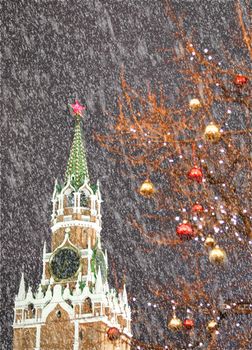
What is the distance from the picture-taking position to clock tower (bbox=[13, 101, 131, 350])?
4928cm

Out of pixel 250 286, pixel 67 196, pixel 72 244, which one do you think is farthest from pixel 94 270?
pixel 250 286

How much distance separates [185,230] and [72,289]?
141 ft

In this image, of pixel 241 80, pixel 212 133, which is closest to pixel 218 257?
pixel 212 133

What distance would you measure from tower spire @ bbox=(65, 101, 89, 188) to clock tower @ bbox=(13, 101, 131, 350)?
9 centimetres

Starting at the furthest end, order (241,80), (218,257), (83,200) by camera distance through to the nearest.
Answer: (83,200)
(241,80)
(218,257)

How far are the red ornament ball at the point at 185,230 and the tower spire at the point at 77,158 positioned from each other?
4716 centimetres

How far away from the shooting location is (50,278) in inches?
→ 2073

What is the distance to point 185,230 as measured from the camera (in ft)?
31.6

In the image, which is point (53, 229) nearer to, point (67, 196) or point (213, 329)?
point (67, 196)

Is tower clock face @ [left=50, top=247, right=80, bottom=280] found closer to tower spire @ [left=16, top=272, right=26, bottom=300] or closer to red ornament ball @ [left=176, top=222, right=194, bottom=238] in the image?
Result: tower spire @ [left=16, top=272, right=26, bottom=300]

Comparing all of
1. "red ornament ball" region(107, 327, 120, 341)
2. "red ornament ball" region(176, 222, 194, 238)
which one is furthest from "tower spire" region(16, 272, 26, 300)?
"red ornament ball" region(176, 222, 194, 238)

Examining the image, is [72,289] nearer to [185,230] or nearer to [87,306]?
[87,306]

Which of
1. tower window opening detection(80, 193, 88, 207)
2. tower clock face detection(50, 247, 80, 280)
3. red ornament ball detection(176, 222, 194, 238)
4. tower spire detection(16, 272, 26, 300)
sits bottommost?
red ornament ball detection(176, 222, 194, 238)

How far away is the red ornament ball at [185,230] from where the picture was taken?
31.6 feet
